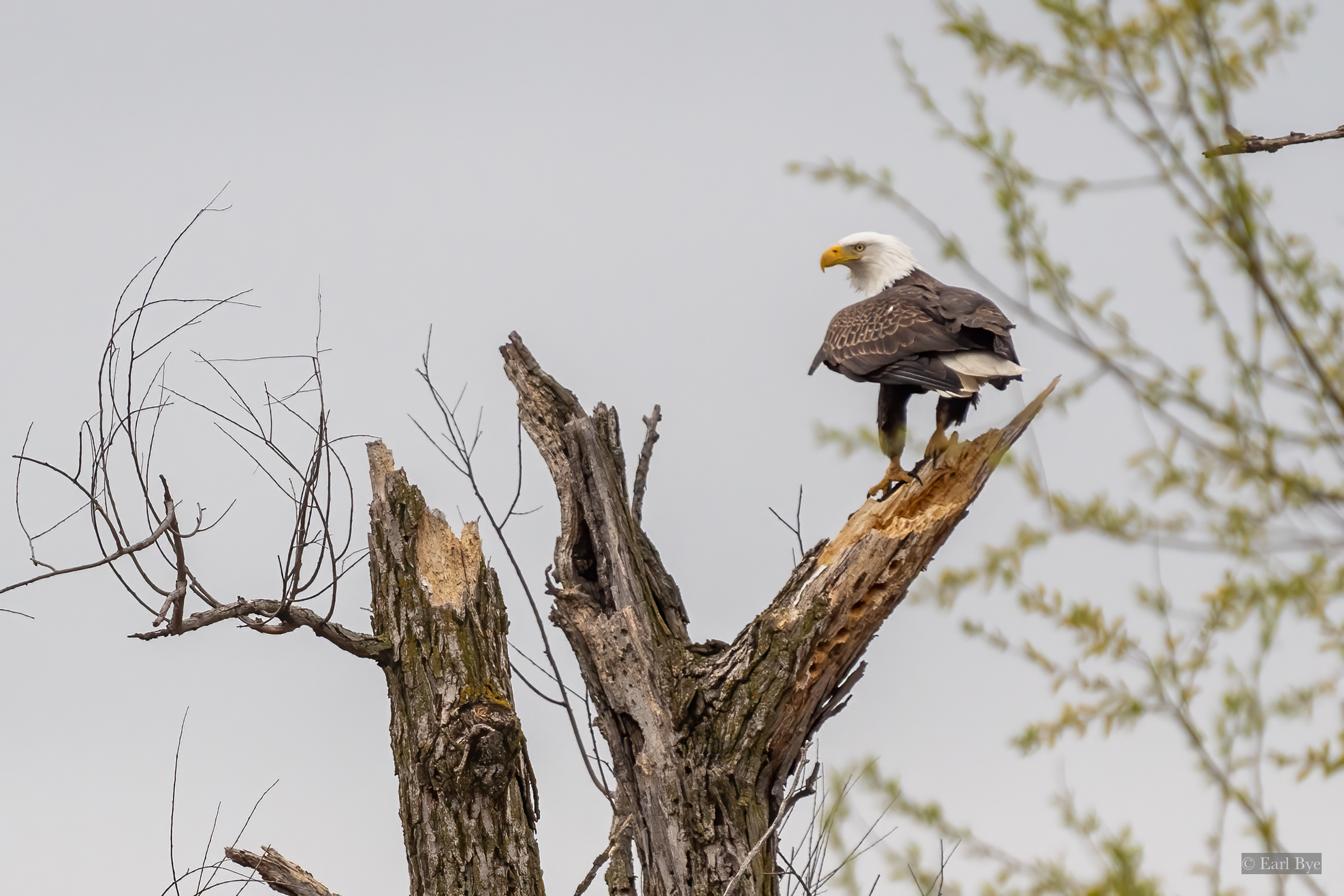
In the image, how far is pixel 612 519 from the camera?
4.44 m

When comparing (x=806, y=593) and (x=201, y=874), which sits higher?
(x=806, y=593)

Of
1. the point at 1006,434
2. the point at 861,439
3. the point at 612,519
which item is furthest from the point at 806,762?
the point at 861,439

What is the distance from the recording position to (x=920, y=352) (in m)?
4.57

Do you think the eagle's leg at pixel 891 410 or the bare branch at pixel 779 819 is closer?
the bare branch at pixel 779 819

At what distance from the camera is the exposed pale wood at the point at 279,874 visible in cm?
491

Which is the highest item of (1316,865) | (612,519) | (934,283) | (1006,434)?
(934,283)

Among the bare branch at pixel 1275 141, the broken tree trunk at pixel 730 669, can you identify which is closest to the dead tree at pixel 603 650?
the broken tree trunk at pixel 730 669

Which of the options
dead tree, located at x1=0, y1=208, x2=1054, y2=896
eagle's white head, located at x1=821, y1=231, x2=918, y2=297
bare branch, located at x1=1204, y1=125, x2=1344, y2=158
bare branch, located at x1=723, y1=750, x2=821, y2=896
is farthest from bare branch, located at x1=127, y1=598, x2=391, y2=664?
bare branch, located at x1=1204, y1=125, x2=1344, y2=158

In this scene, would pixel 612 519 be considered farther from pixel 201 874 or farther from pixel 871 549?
Result: pixel 201 874

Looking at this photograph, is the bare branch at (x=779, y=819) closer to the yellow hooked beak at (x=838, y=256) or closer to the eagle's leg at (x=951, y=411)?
the eagle's leg at (x=951, y=411)

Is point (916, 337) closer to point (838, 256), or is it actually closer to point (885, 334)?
point (885, 334)

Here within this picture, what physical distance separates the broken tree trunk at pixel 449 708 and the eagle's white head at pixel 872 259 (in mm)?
2437

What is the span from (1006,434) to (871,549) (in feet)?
2.50

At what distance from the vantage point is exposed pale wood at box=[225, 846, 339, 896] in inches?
193
